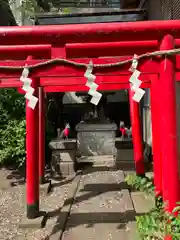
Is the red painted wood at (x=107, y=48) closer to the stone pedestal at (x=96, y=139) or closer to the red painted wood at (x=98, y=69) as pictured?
the red painted wood at (x=98, y=69)

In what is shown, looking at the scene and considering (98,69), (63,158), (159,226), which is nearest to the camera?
(159,226)

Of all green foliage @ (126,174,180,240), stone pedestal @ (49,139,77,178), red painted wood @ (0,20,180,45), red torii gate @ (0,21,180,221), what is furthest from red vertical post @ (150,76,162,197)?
stone pedestal @ (49,139,77,178)

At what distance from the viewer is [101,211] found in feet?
16.5

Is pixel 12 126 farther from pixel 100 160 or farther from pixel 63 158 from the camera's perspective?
pixel 100 160

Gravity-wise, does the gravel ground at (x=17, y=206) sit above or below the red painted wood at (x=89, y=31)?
below

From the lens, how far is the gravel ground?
4.28 metres

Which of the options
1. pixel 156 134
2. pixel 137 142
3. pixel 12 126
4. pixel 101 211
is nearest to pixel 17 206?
pixel 101 211

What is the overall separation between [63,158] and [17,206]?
2.48m

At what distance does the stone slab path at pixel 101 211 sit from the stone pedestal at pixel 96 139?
8.89 feet

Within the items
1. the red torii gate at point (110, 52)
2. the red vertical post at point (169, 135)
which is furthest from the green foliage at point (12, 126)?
the red vertical post at point (169, 135)

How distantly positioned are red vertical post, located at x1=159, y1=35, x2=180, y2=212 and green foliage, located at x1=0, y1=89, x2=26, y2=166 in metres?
5.50

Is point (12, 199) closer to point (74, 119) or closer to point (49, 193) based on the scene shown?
point (49, 193)

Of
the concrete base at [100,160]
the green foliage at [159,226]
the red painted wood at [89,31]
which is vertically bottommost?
the concrete base at [100,160]

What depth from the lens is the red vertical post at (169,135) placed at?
2.66 meters
